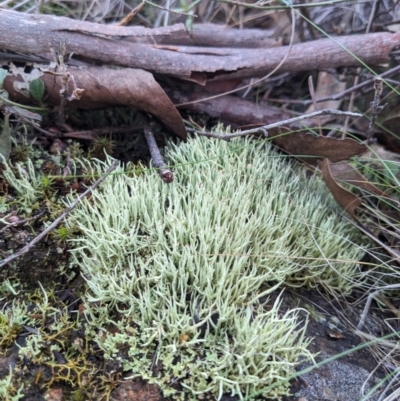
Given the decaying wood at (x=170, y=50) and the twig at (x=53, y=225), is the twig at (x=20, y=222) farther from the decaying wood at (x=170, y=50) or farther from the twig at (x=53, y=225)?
the decaying wood at (x=170, y=50)

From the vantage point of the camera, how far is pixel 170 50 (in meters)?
2.48

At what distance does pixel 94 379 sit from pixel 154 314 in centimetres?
30

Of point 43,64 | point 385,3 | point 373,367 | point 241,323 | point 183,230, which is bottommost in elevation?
point 373,367

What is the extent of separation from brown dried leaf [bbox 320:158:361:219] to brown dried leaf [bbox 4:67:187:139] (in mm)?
692

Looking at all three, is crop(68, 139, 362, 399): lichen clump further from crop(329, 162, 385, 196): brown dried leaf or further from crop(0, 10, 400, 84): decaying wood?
crop(0, 10, 400, 84): decaying wood

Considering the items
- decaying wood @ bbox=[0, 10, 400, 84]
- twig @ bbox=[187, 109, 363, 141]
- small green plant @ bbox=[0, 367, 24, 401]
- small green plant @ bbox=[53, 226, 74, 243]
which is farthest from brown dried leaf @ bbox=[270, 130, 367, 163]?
small green plant @ bbox=[0, 367, 24, 401]

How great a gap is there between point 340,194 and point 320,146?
254 millimetres

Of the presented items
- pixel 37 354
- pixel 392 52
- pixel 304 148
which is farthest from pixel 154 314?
pixel 392 52

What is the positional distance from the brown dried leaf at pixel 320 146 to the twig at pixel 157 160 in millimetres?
521

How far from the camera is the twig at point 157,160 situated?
1.98 metres

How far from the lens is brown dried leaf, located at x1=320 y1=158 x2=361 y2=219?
2.12 metres

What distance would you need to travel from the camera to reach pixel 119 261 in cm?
176

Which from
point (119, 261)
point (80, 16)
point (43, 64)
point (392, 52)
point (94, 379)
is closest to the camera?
point (94, 379)

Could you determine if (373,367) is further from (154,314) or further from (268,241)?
(154,314)
